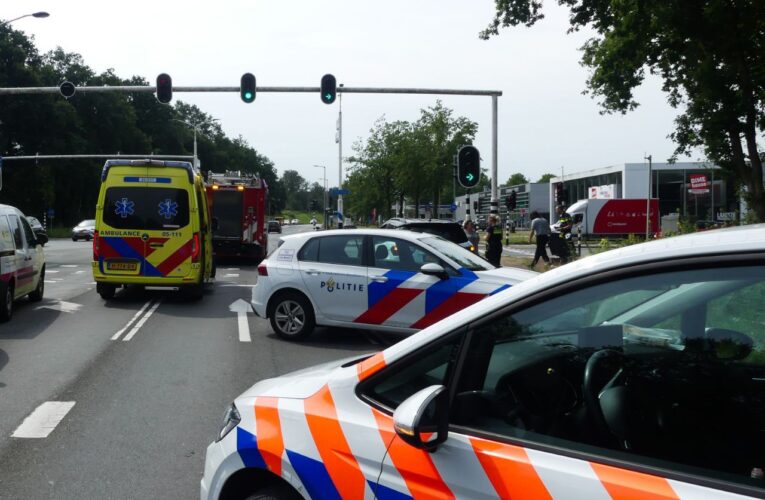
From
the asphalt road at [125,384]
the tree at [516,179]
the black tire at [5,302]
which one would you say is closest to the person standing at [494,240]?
the asphalt road at [125,384]

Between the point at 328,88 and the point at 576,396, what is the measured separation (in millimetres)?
20580

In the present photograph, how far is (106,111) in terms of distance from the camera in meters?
81.7

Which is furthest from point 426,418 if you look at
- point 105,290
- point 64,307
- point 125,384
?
point 105,290

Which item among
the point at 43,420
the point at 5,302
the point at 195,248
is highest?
the point at 195,248

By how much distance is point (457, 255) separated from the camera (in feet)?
34.5

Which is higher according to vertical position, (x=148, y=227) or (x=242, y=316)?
(x=148, y=227)

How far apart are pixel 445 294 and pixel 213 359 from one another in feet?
9.86

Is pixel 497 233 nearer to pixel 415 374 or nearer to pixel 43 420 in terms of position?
pixel 43 420

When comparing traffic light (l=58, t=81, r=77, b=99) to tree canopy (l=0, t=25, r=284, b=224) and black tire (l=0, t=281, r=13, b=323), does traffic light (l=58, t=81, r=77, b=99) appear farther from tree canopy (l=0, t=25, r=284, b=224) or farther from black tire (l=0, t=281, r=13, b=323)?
tree canopy (l=0, t=25, r=284, b=224)

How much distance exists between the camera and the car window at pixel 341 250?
10656 mm

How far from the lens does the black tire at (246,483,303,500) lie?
2832 mm

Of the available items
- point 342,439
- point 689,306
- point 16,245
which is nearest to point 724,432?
point 689,306

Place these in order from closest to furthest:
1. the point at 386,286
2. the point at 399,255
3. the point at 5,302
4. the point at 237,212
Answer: the point at 386,286, the point at 399,255, the point at 5,302, the point at 237,212

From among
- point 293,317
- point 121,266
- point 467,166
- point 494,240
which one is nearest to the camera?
point 293,317
